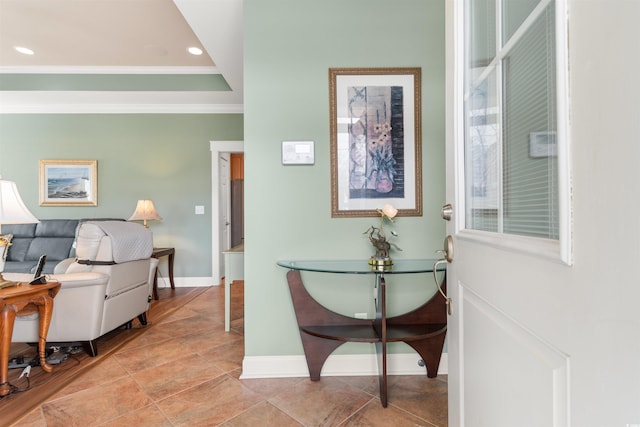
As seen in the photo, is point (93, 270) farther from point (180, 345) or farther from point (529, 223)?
point (529, 223)

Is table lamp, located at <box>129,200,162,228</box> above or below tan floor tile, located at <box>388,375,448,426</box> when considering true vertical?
above

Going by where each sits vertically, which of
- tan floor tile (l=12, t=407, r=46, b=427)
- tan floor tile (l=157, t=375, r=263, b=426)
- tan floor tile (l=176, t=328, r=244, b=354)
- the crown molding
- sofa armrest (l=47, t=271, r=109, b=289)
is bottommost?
tan floor tile (l=176, t=328, r=244, b=354)

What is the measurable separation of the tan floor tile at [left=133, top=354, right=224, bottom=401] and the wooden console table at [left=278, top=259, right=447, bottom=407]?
0.67 m

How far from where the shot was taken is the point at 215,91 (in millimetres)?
3957

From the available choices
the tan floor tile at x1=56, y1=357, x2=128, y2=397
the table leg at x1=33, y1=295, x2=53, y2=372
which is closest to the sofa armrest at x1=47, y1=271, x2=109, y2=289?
the table leg at x1=33, y1=295, x2=53, y2=372

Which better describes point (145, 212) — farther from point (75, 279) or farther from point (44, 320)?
point (44, 320)

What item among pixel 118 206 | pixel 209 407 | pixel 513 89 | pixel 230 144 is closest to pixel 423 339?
pixel 209 407

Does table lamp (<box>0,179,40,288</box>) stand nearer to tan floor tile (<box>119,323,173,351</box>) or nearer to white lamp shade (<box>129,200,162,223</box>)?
tan floor tile (<box>119,323,173,351</box>)

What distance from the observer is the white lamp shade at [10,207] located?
174 cm

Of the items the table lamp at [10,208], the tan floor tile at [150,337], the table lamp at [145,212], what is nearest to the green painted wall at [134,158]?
the table lamp at [145,212]

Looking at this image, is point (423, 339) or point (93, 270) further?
point (93, 270)

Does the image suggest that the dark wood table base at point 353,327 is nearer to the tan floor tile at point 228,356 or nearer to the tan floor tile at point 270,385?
the tan floor tile at point 270,385

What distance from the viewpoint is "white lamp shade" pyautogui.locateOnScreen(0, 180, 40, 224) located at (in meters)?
1.74

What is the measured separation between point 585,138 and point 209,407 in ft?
6.35
